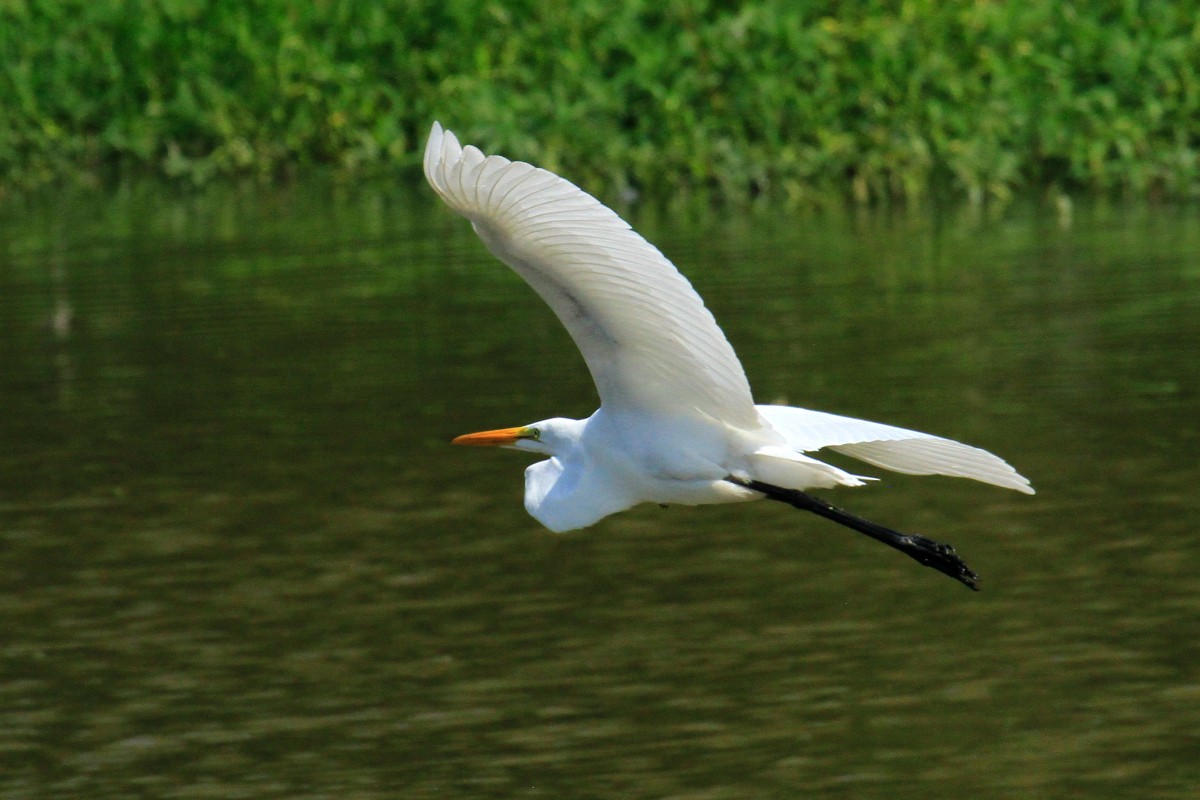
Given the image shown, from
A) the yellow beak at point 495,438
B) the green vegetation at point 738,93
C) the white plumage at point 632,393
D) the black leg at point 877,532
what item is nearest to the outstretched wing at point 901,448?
the white plumage at point 632,393

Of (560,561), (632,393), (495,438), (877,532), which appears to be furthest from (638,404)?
(560,561)

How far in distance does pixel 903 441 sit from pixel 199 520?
3.88 m

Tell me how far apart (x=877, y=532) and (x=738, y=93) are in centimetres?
1137

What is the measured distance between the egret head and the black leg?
18.1 inches

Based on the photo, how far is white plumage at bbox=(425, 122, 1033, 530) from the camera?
478 cm

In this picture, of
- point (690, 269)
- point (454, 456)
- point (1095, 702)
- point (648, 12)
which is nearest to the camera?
point (1095, 702)

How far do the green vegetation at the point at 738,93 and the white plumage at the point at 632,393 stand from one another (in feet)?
35.6

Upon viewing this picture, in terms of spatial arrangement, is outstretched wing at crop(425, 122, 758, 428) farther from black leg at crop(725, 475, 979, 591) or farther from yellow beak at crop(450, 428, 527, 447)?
yellow beak at crop(450, 428, 527, 447)

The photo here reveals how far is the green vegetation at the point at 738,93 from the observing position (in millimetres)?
16531

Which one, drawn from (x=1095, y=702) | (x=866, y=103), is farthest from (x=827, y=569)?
(x=866, y=103)

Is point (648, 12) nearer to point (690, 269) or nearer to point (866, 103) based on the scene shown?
point (866, 103)

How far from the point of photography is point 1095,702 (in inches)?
253

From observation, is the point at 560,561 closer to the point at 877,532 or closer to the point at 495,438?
the point at 495,438

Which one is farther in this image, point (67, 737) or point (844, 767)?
point (67, 737)
